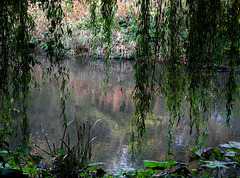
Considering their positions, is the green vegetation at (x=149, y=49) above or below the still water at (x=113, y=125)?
above

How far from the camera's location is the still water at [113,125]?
3.21 m

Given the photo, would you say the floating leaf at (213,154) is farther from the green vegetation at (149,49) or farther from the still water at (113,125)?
the still water at (113,125)

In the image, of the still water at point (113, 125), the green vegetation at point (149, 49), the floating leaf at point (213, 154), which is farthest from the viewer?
the still water at point (113, 125)

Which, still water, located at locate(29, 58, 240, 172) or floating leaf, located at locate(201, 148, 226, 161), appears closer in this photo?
floating leaf, located at locate(201, 148, 226, 161)

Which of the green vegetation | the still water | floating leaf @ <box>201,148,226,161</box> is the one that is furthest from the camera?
the still water

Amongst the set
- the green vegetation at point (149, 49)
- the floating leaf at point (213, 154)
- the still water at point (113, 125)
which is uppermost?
the green vegetation at point (149, 49)

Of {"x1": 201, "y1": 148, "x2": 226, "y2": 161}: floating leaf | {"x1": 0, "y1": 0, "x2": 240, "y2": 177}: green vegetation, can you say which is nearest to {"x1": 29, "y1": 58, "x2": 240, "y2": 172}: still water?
{"x1": 0, "y1": 0, "x2": 240, "y2": 177}: green vegetation

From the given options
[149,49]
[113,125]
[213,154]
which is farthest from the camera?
[113,125]

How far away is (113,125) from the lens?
4289 mm

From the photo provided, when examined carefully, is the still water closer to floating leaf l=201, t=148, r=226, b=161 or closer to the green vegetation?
the green vegetation

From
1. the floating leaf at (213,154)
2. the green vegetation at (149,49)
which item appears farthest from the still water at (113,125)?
the floating leaf at (213,154)

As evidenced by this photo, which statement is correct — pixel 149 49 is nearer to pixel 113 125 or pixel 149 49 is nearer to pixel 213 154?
pixel 213 154

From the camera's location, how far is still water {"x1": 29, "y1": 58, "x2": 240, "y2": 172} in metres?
3.21

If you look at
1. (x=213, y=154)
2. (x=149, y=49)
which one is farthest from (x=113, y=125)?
(x=149, y=49)
